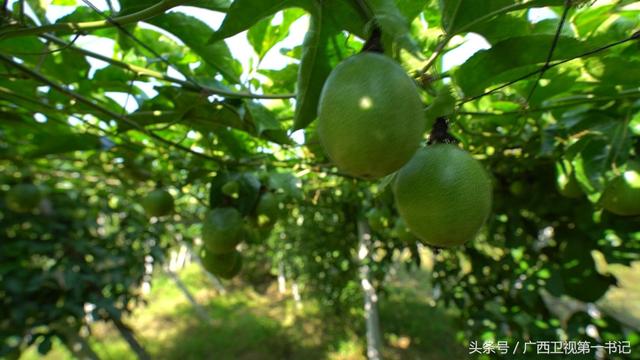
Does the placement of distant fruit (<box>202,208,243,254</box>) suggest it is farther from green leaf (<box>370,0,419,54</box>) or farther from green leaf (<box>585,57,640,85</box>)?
green leaf (<box>585,57,640,85</box>)

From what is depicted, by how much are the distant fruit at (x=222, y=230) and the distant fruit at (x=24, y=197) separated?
6.73 ft

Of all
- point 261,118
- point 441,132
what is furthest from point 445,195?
point 261,118

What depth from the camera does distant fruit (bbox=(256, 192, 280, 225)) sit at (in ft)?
5.19

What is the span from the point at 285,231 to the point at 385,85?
4.75 metres

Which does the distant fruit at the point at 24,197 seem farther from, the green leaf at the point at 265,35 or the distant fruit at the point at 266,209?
the green leaf at the point at 265,35

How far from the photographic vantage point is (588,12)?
3.53ft

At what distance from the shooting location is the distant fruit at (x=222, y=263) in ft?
5.03

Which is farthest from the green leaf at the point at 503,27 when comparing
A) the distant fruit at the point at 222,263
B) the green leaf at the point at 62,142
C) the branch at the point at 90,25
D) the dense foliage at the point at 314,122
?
the green leaf at the point at 62,142

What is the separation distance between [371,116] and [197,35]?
2.27 feet

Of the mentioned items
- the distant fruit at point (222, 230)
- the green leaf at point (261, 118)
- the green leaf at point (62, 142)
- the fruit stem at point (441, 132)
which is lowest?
the distant fruit at point (222, 230)

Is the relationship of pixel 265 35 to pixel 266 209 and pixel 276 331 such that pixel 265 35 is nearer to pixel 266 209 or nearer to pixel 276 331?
pixel 266 209

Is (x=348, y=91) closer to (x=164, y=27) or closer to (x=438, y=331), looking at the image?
(x=164, y=27)

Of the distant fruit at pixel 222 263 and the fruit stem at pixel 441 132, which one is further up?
the fruit stem at pixel 441 132

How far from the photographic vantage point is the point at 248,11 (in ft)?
2.29
